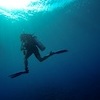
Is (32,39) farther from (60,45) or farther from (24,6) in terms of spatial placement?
(60,45)

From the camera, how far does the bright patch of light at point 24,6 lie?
825 inches

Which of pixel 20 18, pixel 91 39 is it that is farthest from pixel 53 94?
pixel 91 39

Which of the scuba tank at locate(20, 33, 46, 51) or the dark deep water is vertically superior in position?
the dark deep water

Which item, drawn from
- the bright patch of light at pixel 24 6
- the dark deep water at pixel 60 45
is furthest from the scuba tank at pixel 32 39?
the dark deep water at pixel 60 45

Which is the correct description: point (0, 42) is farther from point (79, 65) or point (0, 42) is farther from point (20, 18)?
point (79, 65)

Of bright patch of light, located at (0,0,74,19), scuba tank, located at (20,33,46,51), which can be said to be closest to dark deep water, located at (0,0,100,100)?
bright patch of light, located at (0,0,74,19)

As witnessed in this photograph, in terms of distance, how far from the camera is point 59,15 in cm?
2902

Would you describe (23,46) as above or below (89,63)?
below

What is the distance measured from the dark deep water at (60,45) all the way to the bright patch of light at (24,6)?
1.59 m

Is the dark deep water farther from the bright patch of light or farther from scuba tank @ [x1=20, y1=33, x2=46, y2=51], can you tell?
scuba tank @ [x1=20, y1=33, x2=46, y2=51]

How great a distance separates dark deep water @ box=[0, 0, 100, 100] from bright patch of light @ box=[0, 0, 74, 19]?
1593mm

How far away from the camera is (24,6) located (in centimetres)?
2252

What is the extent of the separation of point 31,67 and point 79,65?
13.1 m

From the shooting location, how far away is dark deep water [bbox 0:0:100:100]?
89.9 ft
